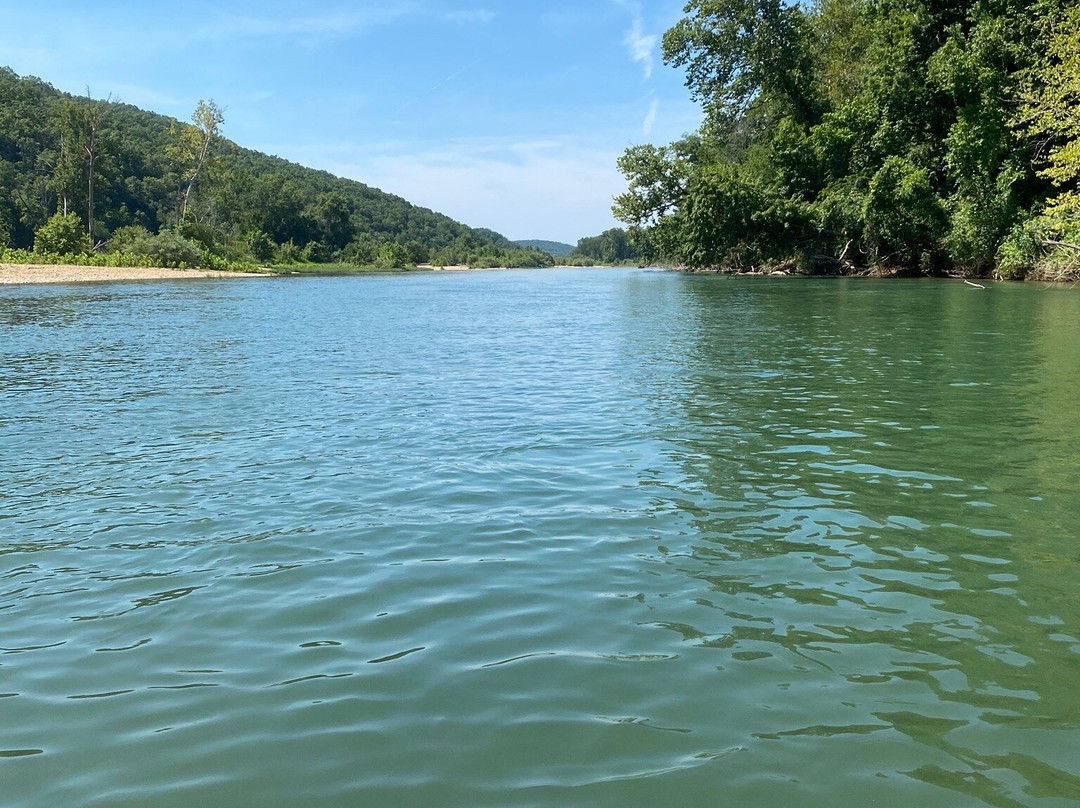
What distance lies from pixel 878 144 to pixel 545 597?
4873 centimetres

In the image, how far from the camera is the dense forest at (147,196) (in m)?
80.6

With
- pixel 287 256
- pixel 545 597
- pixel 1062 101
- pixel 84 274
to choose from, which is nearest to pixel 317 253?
pixel 287 256

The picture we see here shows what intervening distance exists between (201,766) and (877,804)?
114 inches

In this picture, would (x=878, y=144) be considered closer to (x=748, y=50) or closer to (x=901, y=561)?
(x=748, y=50)

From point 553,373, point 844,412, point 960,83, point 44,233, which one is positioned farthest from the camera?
point 44,233

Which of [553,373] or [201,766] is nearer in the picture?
[201,766]

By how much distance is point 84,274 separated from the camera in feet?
200

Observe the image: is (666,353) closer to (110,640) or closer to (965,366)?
(965,366)

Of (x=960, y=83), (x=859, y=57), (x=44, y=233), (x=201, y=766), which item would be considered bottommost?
(x=201, y=766)

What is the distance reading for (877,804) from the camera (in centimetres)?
322

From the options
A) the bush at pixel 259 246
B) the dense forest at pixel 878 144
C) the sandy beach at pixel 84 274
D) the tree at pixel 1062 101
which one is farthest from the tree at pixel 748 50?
the bush at pixel 259 246

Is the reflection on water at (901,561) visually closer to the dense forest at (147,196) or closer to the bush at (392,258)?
the dense forest at (147,196)

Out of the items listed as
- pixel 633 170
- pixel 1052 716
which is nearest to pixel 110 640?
pixel 1052 716

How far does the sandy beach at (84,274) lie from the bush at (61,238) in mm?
5330
